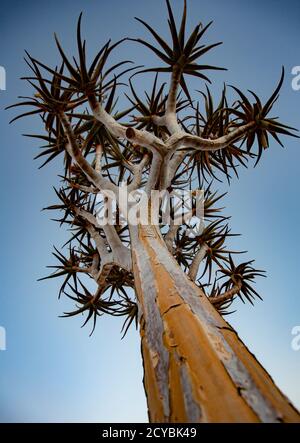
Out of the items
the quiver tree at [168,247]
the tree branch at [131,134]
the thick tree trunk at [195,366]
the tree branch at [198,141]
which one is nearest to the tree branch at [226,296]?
the quiver tree at [168,247]

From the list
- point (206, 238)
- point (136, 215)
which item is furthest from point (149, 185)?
point (206, 238)

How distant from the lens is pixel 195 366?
3.57 ft

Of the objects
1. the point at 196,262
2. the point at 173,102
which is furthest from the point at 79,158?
the point at 196,262

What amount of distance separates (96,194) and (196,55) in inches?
98.8

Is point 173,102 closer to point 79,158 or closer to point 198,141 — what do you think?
point 198,141

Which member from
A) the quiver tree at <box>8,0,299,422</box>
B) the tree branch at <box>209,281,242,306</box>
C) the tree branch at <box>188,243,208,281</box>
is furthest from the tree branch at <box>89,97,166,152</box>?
the tree branch at <box>209,281,242,306</box>

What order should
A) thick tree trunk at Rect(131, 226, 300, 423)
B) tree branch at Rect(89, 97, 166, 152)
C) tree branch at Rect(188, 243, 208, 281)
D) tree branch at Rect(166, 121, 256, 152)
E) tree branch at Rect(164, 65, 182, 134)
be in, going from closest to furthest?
thick tree trunk at Rect(131, 226, 300, 423)
tree branch at Rect(89, 97, 166, 152)
tree branch at Rect(166, 121, 256, 152)
tree branch at Rect(164, 65, 182, 134)
tree branch at Rect(188, 243, 208, 281)

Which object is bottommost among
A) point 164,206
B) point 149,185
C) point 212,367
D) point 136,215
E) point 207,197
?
point 212,367

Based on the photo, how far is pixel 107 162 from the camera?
4750 mm

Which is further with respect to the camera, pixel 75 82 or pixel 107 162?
pixel 107 162

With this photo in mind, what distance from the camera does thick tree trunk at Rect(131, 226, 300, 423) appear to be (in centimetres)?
88

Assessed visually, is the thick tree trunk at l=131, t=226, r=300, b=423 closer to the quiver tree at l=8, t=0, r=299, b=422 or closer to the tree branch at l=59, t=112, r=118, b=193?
the quiver tree at l=8, t=0, r=299, b=422
